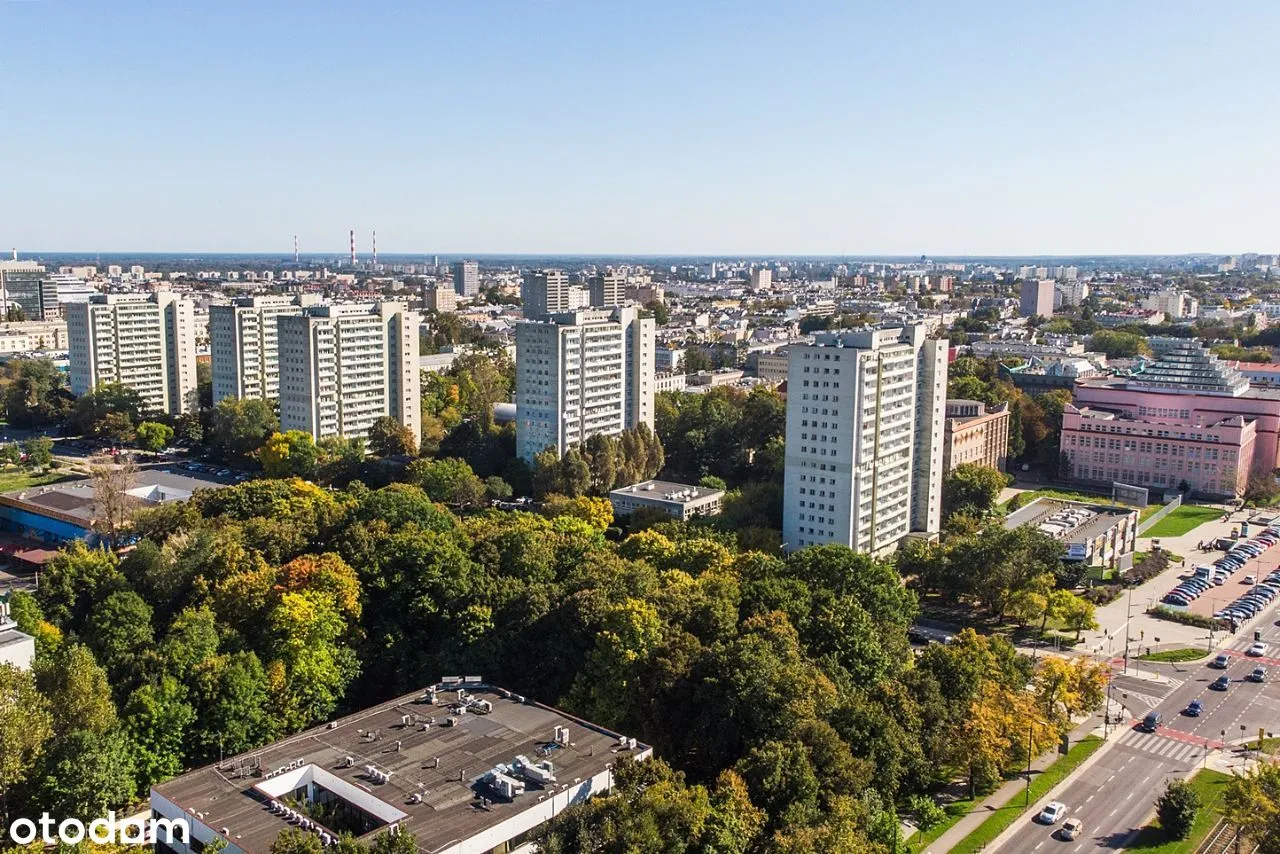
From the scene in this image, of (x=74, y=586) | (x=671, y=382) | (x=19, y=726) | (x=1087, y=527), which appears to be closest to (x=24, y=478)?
(x=74, y=586)

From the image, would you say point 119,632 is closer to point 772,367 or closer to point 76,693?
point 76,693

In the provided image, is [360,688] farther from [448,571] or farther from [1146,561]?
[1146,561]

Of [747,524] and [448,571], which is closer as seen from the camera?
[448,571]

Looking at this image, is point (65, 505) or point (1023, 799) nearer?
point (1023, 799)

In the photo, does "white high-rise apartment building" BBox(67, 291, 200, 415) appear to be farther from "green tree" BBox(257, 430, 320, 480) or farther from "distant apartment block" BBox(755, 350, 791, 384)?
"distant apartment block" BBox(755, 350, 791, 384)

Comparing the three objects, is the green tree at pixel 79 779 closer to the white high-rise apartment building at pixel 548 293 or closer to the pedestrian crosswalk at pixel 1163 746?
the pedestrian crosswalk at pixel 1163 746

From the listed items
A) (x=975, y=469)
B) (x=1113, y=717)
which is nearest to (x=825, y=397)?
(x=975, y=469)
